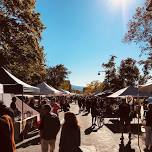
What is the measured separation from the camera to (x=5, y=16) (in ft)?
119

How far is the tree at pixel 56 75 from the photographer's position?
433ft

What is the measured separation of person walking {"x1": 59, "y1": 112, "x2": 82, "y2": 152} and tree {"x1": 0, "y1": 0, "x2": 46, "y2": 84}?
1080 inches

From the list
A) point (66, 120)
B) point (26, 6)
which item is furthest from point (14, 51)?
point (66, 120)

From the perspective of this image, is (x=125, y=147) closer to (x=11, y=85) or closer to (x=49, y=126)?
(x=11, y=85)

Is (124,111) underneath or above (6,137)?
above

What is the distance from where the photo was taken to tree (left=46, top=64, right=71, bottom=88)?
132 metres

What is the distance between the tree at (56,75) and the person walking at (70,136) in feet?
396

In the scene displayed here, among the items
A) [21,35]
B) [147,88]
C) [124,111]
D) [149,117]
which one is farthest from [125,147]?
[21,35]

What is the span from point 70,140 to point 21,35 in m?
28.5

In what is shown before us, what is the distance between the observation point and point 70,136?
352 inches

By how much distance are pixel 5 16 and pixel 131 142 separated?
21.1m

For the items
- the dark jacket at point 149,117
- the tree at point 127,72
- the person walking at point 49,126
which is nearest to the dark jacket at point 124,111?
the dark jacket at point 149,117

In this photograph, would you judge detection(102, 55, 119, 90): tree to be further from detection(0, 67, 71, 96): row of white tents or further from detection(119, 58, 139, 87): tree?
detection(0, 67, 71, 96): row of white tents

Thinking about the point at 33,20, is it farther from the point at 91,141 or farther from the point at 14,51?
the point at 91,141
